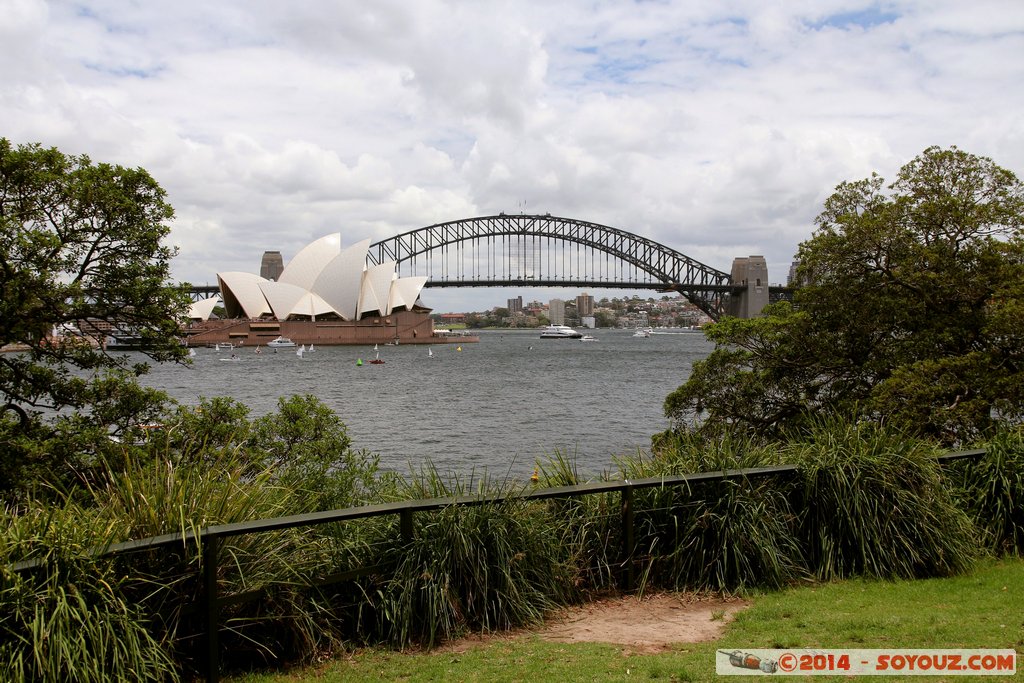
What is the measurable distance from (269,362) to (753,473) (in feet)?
215

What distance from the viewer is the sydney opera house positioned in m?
95.6

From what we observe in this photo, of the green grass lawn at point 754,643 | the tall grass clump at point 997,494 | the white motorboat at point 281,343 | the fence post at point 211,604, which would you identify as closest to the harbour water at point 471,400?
the green grass lawn at point 754,643

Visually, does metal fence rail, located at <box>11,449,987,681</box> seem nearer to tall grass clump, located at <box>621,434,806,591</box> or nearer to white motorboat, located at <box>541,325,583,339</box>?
tall grass clump, located at <box>621,434,806,591</box>

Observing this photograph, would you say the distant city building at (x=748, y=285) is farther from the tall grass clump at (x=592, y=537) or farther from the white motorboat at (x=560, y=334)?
the tall grass clump at (x=592, y=537)

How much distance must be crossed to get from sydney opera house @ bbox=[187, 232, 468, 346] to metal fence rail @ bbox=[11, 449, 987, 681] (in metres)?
89.3

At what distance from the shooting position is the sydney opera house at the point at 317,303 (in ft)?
314

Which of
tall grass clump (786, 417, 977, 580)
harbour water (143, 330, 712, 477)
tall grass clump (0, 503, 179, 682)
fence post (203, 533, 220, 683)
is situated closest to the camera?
tall grass clump (0, 503, 179, 682)

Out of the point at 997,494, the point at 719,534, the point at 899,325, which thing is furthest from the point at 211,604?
the point at 899,325

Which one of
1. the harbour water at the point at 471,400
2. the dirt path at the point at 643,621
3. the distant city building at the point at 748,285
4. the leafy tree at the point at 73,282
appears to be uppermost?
the distant city building at the point at 748,285

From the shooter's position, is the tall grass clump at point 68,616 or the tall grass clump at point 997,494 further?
the tall grass clump at point 997,494

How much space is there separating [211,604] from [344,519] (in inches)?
32.4

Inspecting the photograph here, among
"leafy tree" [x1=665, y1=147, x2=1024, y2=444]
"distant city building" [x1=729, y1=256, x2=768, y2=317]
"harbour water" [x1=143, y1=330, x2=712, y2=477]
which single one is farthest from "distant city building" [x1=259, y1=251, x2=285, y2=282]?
"leafy tree" [x1=665, y1=147, x2=1024, y2=444]

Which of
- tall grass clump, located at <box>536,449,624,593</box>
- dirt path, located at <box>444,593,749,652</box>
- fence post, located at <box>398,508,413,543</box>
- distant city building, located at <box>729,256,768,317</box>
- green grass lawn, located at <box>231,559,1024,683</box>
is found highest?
distant city building, located at <box>729,256,768,317</box>

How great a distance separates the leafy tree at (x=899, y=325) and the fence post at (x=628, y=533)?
20.7ft
